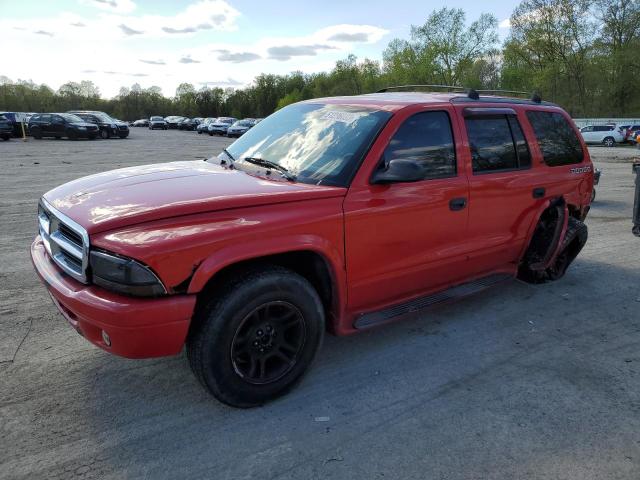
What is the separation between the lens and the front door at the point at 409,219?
10.4 feet

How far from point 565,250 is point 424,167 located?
2.45 metres

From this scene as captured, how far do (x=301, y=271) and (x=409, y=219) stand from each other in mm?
849

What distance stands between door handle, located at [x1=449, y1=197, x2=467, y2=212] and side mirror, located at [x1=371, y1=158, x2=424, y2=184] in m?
0.59

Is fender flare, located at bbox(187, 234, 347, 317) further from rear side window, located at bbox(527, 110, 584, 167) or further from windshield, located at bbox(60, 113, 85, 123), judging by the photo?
windshield, located at bbox(60, 113, 85, 123)

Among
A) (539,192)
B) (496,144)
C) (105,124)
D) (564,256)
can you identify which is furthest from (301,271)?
(105,124)

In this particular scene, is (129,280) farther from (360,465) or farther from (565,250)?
(565,250)

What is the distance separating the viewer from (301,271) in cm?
322

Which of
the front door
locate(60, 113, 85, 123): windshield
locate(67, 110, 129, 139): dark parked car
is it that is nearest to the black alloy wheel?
the front door

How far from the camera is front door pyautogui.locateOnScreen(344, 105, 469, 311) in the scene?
125 inches

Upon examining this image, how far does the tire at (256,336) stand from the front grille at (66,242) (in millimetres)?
696

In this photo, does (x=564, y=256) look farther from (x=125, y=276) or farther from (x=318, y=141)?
(x=125, y=276)

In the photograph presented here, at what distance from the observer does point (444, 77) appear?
7444cm

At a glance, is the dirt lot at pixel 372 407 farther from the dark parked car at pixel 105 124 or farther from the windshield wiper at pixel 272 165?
the dark parked car at pixel 105 124

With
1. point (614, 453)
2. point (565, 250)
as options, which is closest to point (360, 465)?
point (614, 453)
